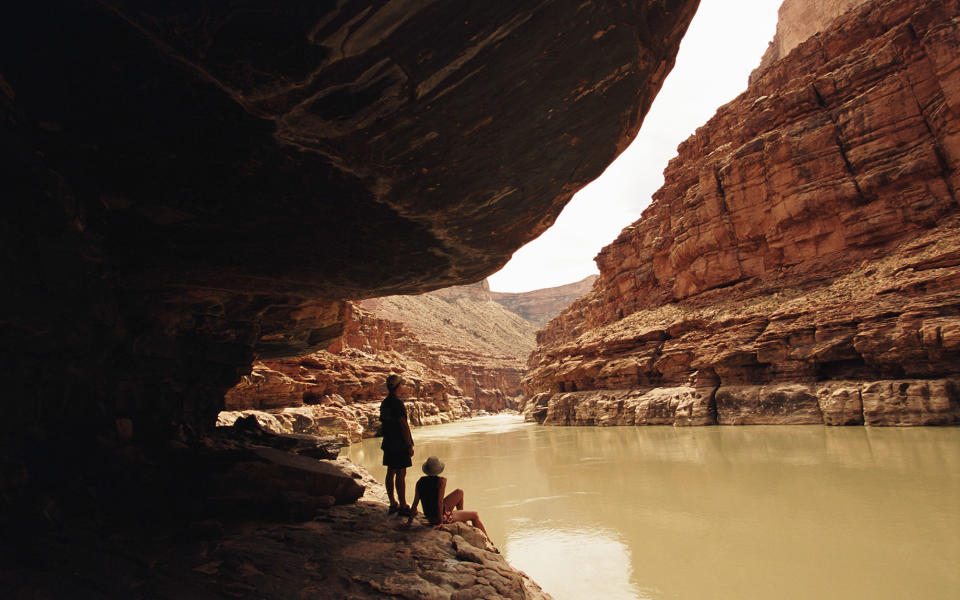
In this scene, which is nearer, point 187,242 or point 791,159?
point 187,242

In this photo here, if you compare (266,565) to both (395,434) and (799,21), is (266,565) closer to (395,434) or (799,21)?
(395,434)

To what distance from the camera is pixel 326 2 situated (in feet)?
6.98

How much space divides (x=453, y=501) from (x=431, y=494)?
1.57 feet

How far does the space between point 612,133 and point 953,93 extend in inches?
908

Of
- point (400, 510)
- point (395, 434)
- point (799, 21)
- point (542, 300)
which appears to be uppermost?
point (799, 21)

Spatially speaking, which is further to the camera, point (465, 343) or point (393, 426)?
point (465, 343)

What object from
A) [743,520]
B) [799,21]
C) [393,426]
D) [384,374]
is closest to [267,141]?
[393,426]

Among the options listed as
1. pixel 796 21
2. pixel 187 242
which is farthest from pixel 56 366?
pixel 796 21

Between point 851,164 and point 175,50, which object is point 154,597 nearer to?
point 175,50

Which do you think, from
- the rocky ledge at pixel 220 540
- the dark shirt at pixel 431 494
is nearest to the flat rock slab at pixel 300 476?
the rocky ledge at pixel 220 540

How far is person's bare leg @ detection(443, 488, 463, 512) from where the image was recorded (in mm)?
4348

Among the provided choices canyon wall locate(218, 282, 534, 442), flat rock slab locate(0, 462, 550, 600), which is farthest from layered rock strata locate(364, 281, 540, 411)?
flat rock slab locate(0, 462, 550, 600)

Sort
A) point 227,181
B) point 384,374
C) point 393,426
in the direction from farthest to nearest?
point 384,374
point 393,426
point 227,181

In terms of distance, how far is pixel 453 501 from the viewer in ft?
14.7
